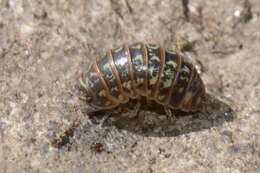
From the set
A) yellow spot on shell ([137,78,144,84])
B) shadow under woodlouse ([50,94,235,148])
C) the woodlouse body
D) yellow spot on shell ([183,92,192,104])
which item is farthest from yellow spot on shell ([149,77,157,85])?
shadow under woodlouse ([50,94,235,148])

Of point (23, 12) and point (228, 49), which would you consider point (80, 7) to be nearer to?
point (23, 12)

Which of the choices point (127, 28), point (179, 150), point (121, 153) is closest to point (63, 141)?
point (121, 153)

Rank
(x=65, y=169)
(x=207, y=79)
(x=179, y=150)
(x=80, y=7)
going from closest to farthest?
(x=65, y=169), (x=179, y=150), (x=207, y=79), (x=80, y=7)

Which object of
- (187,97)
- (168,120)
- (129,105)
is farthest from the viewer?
(129,105)

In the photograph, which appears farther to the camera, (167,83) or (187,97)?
(187,97)

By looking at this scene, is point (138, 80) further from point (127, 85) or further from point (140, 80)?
point (127, 85)

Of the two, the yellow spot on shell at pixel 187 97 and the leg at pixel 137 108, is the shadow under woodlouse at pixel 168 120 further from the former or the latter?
the yellow spot on shell at pixel 187 97

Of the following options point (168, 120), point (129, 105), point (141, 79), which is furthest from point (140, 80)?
point (168, 120)
